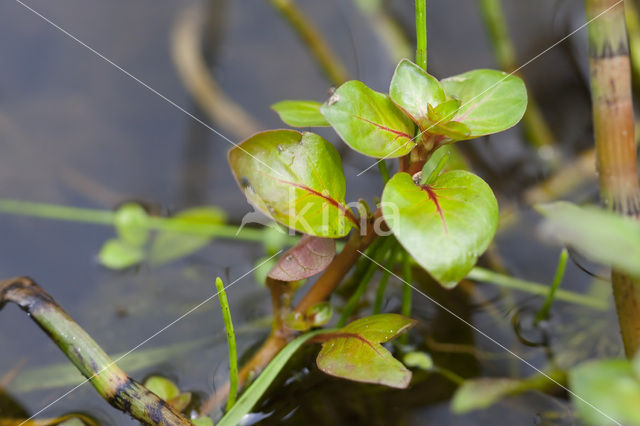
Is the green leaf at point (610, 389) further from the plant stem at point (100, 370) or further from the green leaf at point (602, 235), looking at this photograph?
the plant stem at point (100, 370)

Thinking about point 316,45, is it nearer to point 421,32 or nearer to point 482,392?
point 421,32

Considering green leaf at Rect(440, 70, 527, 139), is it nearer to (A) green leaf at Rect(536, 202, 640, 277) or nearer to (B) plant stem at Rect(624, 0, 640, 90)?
(A) green leaf at Rect(536, 202, 640, 277)

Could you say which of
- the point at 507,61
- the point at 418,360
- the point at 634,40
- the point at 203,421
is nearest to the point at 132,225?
the point at 203,421

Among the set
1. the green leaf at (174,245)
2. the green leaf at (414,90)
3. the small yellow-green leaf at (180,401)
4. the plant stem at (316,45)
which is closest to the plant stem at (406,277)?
the green leaf at (414,90)

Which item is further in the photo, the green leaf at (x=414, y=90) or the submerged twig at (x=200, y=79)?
the submerged twig at (x=200, y=79)

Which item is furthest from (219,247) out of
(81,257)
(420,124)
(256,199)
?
(420,124)

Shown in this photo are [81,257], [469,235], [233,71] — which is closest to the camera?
[469,235]

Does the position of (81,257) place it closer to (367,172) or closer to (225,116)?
(225,116)
